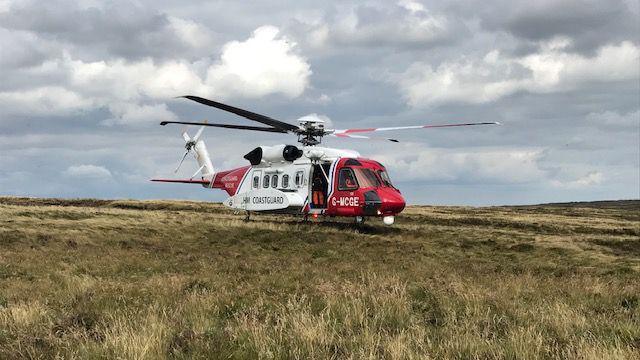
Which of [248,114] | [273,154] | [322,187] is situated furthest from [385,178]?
[248,114]

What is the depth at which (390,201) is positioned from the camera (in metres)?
27.8

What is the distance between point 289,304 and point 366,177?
Answer: 20487 mm

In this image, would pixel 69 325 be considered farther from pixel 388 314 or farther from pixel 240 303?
pixel 388 314

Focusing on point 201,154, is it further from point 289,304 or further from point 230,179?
point 289,304

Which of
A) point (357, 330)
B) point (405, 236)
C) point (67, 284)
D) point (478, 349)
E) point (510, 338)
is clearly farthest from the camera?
point (405, 236)

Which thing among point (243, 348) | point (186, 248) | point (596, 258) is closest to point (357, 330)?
point (243, 348)

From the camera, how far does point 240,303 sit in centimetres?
942

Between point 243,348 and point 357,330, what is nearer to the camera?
point 243,348

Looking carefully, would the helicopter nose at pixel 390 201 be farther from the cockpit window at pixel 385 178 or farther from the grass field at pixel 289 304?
the grass field at pixel 289 304

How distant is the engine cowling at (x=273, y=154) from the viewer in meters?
30.5

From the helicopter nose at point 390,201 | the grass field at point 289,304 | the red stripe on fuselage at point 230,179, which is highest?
the red stripe on fuselage at point 230,179

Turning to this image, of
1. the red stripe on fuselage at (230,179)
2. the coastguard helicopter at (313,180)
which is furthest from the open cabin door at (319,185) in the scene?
the red stripe on fuselage at (230,179)

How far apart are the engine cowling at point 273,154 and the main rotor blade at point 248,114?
7.20ft

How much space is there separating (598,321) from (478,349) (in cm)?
309
